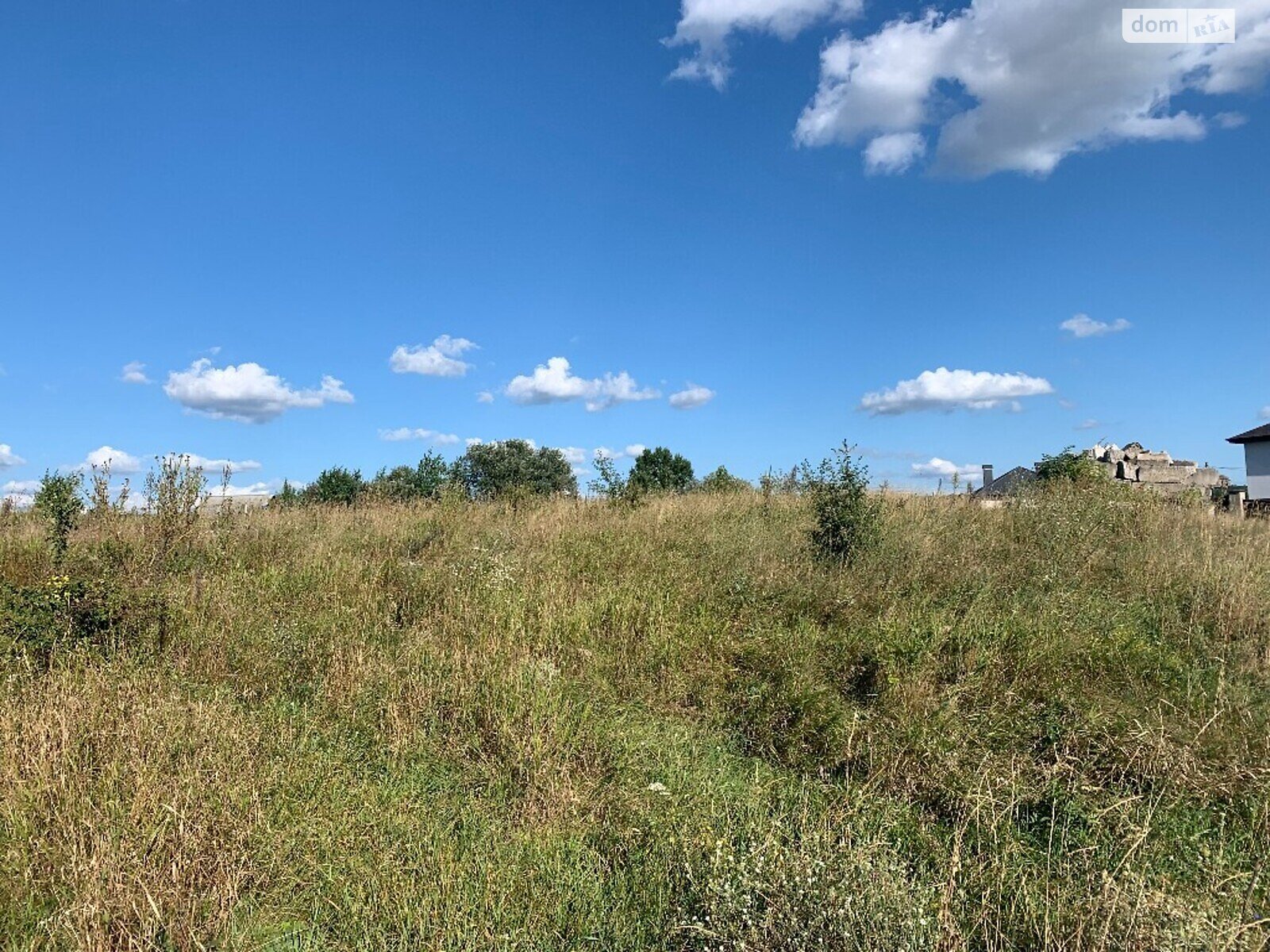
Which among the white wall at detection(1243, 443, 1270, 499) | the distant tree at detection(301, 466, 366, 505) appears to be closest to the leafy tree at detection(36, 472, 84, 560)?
the distant tree at detection(301, 466, 366, 505)

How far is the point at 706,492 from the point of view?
42.4 feet

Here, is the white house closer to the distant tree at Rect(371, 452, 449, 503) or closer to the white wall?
the white wall

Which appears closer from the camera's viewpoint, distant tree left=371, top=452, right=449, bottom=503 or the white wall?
distant tree left=371, top=452, right=449, bottom=503

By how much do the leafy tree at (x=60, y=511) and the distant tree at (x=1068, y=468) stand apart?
13.2 meters

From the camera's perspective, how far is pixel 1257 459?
118ft

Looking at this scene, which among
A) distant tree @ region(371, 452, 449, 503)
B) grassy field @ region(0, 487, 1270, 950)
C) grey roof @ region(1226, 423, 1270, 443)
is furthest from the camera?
grey roof @ region(1226, 423, 1270, 443)

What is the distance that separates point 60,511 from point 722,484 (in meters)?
10.3

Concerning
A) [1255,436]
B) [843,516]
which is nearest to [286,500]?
[843,516]

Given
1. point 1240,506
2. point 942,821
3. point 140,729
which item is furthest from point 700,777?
point 1240,506

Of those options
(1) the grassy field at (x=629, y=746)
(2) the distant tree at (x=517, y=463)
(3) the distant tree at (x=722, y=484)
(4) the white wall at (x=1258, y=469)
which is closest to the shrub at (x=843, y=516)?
(1) the grassy field at (x=629, y=746)

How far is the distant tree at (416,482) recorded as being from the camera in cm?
1135

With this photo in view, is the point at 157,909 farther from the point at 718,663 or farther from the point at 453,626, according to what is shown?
the point at 718,663

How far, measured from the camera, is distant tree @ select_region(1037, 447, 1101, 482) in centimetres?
1196

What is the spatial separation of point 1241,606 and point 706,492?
784cm
